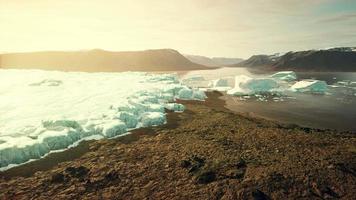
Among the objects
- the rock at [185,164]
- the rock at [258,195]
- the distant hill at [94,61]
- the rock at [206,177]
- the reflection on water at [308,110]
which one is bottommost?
the reflection on water at [308,110]

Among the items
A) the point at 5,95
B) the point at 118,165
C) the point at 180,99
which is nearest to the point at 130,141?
the point at 118,165

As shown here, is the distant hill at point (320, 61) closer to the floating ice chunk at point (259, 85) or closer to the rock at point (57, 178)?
the floating ice chunk at point (259, 85)

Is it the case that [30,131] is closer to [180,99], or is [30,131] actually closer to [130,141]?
[130,141]

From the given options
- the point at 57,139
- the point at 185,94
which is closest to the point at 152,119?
the point at 57,139

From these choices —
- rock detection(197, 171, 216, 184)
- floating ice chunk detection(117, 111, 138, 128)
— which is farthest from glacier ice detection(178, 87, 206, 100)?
rock detection(197, 171, 216, 184)

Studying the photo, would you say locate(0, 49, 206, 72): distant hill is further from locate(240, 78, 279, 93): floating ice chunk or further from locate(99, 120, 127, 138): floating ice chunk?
locate(99, 120, 127, 138): floating ice chunk

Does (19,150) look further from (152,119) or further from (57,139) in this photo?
(152,119)

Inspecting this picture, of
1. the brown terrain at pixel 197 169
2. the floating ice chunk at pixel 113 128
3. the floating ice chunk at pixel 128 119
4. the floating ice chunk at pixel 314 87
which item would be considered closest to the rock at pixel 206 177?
the brown terrain at pixel 197 169
